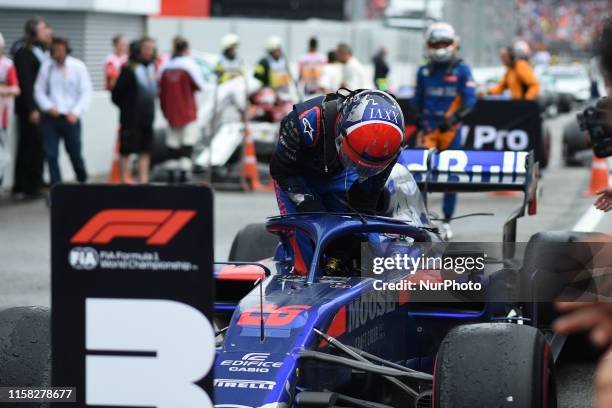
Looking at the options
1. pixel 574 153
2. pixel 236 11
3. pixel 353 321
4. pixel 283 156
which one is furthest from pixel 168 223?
pixel 236 11

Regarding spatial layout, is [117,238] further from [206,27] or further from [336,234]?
[206,27]

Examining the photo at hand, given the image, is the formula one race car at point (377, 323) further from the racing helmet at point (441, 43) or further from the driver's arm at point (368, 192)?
the racing helmet at point (441, 43)

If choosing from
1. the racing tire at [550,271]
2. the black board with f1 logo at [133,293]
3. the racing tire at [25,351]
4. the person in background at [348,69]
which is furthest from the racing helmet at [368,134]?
the person in background at [348,69]

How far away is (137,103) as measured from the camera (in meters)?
15.7

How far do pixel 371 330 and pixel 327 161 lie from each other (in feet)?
3.18

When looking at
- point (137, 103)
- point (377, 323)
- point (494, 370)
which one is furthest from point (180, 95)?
point (494, 370)

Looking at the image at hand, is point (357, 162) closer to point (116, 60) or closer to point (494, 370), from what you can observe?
point (494, 370)

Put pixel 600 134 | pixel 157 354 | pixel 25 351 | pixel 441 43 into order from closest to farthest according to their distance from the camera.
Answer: pixel 157 354 → pixel 25 351 → pixel 600 134 → pixel 441 43

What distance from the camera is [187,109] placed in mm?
16891

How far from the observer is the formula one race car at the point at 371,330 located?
16.3 ft

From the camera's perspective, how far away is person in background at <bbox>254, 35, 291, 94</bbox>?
20.2 m

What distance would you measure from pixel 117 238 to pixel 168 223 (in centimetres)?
17

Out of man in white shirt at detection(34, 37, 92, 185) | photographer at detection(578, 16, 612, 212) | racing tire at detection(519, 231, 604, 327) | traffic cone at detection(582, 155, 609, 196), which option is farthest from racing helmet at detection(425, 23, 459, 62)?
racing tire at detection(519, 231, 604, 327)

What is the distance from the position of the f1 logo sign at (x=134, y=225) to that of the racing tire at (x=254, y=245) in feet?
12.5
